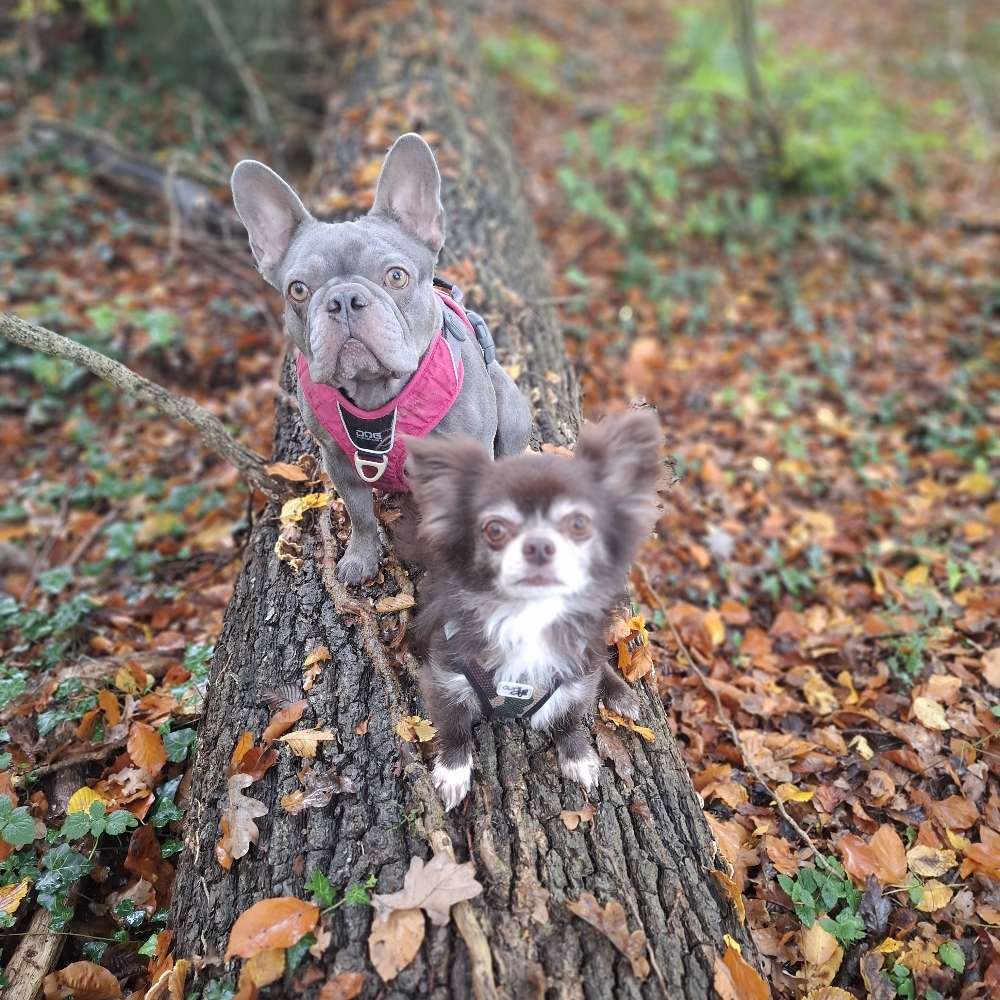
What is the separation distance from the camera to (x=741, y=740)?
418 cm

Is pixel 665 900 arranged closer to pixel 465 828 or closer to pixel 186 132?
pixel 465 828

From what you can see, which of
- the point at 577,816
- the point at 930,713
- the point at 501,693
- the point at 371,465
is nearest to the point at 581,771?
the point at 577,816

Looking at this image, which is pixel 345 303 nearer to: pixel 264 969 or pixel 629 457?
pixel 629 457

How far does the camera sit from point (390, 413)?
3.38 metres

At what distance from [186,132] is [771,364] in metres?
7.86

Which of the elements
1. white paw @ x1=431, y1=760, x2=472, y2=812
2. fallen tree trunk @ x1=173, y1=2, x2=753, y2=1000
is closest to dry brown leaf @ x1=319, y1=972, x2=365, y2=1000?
fallen tree trunk @ x1=173, y1=2, x2=753, y2=1000

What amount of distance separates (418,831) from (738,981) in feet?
4.15

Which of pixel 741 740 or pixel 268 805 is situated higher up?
pixel 741 740

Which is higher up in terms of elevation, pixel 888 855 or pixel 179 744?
pixel 888 855

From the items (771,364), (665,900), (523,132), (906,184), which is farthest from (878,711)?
(523,132)

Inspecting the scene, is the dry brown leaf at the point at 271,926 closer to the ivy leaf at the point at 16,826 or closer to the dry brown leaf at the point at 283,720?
the dry brown leaf at the point at 283,720

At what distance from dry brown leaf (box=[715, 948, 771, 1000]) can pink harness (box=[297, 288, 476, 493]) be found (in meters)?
2.40

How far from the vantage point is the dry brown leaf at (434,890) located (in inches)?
104

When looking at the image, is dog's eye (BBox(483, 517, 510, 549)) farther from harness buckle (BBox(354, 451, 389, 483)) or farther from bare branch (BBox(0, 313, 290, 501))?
bare branch (BBox(0, 313, 290, 501))
